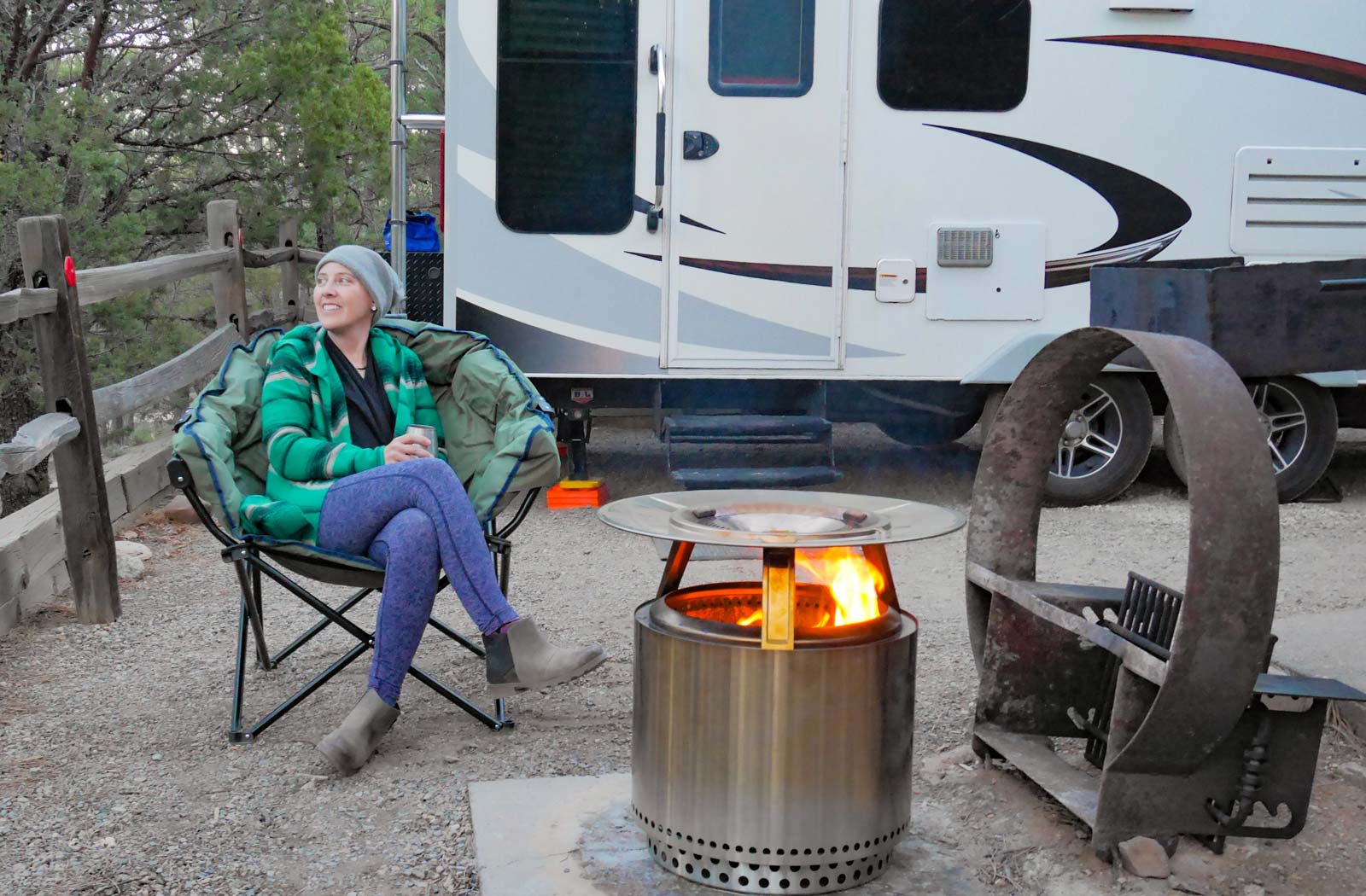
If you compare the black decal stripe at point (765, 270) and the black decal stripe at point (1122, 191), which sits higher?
the black decal stripe at point (1122, 191)

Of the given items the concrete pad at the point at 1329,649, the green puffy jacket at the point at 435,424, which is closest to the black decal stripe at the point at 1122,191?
the concrete pad at the point at 1329,649

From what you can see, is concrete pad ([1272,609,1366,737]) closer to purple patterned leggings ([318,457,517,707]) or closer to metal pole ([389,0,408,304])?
purple patterned leggings ([318,457,517,707])

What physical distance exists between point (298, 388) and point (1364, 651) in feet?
8.73

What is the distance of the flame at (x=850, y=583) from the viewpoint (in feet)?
8.00

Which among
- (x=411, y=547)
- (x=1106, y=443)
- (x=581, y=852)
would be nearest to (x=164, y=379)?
(x=411, y=547)

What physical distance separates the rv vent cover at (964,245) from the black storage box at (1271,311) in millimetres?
2177

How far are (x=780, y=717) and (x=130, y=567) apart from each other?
327 cm

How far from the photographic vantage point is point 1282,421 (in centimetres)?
621

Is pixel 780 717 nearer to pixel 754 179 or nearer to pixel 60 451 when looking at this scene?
pixel 60 451

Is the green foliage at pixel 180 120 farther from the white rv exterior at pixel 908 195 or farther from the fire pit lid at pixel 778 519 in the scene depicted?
the fire pit lid at pixel 778 519

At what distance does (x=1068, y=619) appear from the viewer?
2584mm

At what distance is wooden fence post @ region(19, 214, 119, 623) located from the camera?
409 cm

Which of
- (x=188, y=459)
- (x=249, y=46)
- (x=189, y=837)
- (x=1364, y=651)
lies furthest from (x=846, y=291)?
(x=249, y=46)

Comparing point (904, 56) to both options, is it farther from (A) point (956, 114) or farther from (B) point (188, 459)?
(B) point (188, 459)
